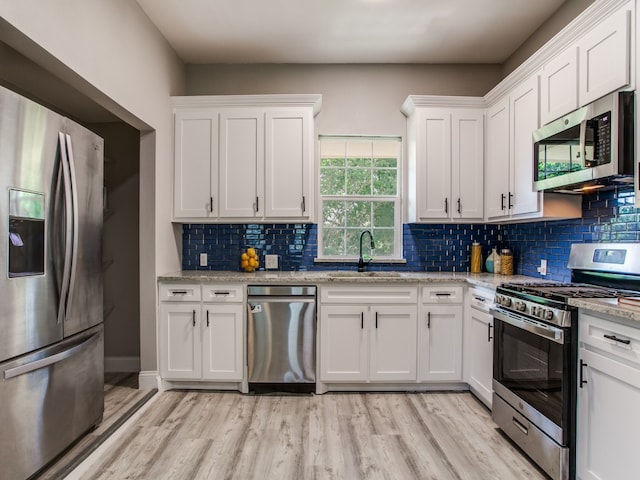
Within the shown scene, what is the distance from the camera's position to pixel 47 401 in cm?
175

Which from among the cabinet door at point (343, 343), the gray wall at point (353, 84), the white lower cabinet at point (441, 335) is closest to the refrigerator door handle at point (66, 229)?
the cabinet door at point (343, 343)

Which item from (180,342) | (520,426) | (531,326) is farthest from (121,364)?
(531,326)

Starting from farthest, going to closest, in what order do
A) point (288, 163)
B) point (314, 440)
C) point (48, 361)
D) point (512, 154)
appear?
point (288, 163) → point (512, 154) → point (314, 440) → point (48, 361)

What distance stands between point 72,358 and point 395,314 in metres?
2.20

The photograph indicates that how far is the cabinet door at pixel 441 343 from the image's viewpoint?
2906 mm

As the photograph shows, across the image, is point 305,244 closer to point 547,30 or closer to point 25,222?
point 25,222

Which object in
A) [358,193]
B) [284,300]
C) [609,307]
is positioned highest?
[358,193]

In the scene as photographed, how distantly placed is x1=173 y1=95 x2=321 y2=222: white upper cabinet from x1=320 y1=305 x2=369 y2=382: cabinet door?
895mm

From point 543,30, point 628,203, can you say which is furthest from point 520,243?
point 543,30

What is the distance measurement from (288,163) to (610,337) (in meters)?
2.51

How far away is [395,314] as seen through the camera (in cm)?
290

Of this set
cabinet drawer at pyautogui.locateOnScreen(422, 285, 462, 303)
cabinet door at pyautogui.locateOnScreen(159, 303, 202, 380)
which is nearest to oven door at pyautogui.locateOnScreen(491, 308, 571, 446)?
cabinet drawer at pyautogui.locateOnScreen(422, 285, 462, 303)

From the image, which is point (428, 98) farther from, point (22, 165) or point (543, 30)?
point (22, 165)

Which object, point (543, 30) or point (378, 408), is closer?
point (378, 408)
